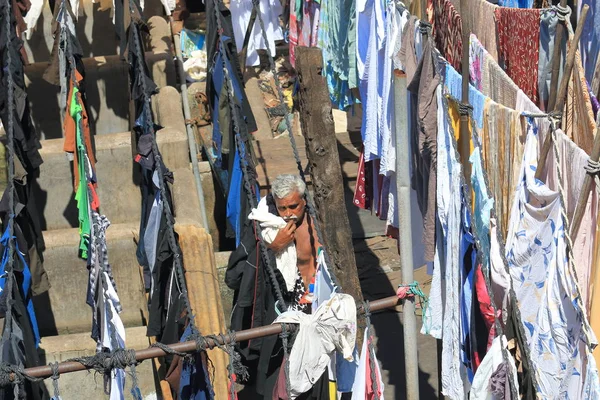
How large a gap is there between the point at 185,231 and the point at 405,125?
189 cm

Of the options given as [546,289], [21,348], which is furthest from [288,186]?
[546,289]

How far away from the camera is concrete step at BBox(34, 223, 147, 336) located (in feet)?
29.6

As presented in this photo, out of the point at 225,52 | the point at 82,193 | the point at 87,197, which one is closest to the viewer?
the point at 87,197

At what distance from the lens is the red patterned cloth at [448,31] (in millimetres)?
7840

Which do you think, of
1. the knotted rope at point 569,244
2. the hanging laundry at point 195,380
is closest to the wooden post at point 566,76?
the knotted rope at point 569,244

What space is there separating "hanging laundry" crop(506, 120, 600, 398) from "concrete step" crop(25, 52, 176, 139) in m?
5.93

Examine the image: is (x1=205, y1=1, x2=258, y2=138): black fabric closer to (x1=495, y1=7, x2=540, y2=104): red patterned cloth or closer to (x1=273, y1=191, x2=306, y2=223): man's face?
(x1=273, y1=191, x2=306, y2=223): man's face

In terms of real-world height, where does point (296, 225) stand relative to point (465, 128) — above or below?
below

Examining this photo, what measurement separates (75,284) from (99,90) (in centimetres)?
301

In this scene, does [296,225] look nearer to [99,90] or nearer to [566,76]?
[566,76]

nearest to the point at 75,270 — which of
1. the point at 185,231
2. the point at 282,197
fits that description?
the point at 185,231

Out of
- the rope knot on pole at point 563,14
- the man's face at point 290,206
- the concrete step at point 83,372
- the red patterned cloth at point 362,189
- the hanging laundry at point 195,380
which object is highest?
the rope knot on pole at point 563,14

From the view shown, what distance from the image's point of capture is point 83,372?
26.4 feet

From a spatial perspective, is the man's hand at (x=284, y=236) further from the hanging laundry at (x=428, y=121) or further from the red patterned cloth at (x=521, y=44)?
the red patterned cloth at (x=521, y=44)
